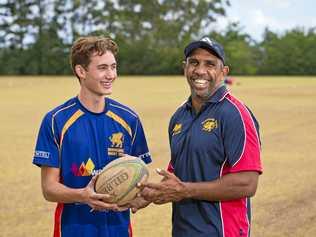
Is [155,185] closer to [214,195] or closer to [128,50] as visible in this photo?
[214,195]

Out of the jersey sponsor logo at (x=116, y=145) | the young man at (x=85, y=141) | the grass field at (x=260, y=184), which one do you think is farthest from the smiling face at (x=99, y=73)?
the grass field at (x=260, y=184)

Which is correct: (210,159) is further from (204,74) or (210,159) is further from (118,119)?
(118,119)

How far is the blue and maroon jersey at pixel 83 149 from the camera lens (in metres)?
3.78

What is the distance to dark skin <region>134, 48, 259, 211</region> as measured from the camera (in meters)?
3.41

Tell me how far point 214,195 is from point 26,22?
255 feet

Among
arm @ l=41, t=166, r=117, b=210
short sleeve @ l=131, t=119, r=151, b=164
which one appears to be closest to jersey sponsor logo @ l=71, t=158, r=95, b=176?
arm @ l=41, t=166, r=117, b=210

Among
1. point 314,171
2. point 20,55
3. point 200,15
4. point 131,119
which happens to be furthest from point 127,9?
point 131,119

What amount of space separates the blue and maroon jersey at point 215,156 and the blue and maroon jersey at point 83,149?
1.47 feet

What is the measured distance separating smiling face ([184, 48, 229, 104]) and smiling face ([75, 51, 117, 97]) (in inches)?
22.1

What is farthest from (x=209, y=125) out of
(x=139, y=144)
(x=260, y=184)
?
(x=260, y=184)

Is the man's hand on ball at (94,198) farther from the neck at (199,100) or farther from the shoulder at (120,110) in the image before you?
the neck at (199,100)

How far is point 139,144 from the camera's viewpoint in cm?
411

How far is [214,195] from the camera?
3410 millimetres

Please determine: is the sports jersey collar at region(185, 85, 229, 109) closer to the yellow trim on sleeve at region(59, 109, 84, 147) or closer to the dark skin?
the dark skin
